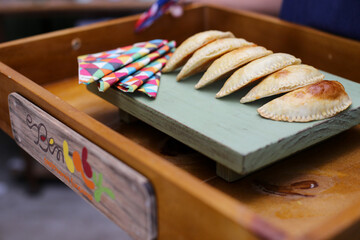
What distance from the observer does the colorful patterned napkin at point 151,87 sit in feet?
2.50

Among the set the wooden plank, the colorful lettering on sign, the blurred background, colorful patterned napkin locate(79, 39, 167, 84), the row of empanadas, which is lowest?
the blurred background

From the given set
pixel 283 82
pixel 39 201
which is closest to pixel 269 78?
pixel 283 82

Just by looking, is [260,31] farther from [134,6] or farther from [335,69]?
[134,6]

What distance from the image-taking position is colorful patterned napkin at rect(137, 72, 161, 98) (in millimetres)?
761

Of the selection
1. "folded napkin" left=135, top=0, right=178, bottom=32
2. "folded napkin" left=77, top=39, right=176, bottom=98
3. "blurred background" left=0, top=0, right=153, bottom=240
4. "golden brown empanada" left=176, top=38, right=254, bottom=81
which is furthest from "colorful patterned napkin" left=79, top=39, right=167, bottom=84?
"blurred background" left=0, top=0, right=153, bottom=240

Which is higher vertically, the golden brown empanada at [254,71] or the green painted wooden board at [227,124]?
the golden brown empanada at [254,71]

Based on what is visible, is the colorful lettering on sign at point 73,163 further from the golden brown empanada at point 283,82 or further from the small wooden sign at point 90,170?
the golden brown empanada at point 283,82

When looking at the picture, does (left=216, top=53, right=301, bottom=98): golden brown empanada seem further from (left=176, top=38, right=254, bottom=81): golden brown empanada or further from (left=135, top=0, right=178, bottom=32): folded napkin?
(left=135, top=0, right=178, bottom=32): folded napkin

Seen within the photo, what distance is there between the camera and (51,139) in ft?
2.46

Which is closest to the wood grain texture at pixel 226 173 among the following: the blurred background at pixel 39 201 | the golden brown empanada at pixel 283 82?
the golden brown empanada at pixel 283 82

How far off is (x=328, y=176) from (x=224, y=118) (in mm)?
176

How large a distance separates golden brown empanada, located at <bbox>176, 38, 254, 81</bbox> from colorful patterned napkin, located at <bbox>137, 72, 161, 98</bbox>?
0.04 metres

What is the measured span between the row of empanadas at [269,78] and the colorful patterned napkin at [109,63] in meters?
0.09

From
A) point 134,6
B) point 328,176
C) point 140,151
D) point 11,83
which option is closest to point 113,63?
point 11,83
